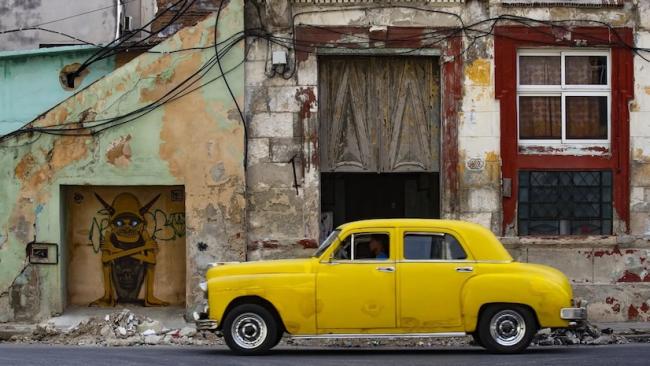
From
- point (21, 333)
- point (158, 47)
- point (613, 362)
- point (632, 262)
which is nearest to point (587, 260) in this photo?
point (632, 262)

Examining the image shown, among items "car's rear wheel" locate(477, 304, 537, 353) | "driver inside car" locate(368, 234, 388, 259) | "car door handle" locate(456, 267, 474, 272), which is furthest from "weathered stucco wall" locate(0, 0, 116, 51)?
"car's rear wheel" locate(477, 304, 537, 353)

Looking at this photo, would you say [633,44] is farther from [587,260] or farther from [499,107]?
[587,260]

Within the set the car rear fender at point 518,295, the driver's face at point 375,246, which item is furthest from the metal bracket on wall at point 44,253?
the car rear fender at point 518,295

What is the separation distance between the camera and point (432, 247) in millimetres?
13938

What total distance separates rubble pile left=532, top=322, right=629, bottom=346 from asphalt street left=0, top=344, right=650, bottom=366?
628 mm

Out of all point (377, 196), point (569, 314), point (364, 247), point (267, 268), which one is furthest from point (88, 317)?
point (569, 314)

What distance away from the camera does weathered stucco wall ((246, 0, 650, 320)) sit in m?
18.3

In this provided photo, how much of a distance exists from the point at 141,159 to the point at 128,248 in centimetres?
174

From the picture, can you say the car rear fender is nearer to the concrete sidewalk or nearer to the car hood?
the car hood

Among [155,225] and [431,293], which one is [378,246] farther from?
[155,225]

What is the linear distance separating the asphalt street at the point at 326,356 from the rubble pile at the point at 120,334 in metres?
1.28

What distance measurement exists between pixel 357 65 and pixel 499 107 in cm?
244

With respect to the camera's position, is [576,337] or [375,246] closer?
[375,246]

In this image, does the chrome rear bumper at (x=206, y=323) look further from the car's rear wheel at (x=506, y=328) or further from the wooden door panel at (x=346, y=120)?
the wooden door panel at (x=346, y=120)
